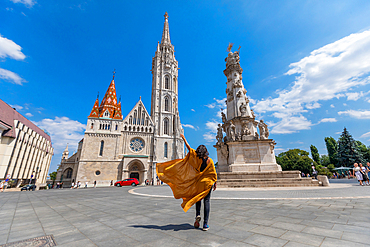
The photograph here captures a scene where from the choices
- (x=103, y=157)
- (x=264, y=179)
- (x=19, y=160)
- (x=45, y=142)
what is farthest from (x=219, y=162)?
(x=45, y=142)

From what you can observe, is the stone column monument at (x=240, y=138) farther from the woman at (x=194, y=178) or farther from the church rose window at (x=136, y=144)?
the church rose window at (x=136, y=144)

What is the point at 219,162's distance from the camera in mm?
14555

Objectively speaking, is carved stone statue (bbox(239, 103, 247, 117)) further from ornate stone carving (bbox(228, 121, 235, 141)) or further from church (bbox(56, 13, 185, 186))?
church (bbox(56, 13, 185, 186))

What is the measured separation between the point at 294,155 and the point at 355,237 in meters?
53.8

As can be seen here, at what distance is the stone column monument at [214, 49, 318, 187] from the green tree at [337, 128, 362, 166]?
99.4ft

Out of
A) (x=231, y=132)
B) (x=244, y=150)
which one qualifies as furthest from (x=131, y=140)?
(x=244, y=150)

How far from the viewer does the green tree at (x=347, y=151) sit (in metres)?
31.0

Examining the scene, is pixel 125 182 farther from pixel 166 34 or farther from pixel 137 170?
pixel 166 34

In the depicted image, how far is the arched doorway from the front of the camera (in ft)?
114

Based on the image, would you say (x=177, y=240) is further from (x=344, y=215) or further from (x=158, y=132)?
(x=158, y=132)

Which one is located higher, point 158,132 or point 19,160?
point 158,132

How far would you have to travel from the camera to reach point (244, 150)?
1324 centimetres

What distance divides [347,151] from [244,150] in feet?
110

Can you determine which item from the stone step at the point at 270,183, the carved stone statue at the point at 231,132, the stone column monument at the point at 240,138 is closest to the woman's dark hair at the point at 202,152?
the stone step at the point at 270,183
